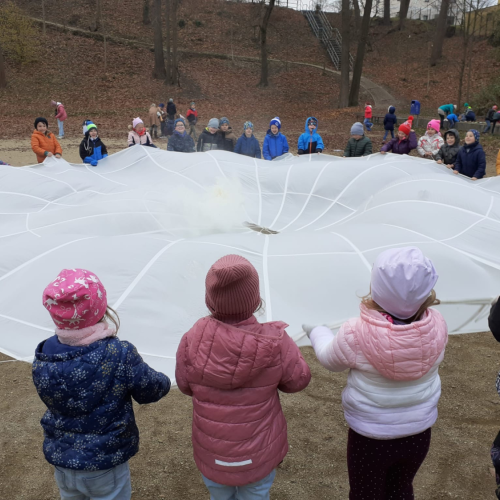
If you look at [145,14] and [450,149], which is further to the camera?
[145,14]

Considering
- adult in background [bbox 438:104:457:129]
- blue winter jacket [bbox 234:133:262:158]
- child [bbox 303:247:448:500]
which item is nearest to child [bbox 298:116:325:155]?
blue winter jacket [bbox 234:133:262:158]

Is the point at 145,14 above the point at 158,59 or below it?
above

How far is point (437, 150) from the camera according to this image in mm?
7223

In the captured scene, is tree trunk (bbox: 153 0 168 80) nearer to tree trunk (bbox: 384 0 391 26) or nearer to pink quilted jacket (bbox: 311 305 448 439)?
tree trunk (bbox: 384 0 391 26)

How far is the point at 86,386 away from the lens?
1.76m

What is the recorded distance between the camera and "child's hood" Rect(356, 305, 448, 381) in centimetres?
175

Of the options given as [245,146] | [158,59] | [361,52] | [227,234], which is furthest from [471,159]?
[158,59]

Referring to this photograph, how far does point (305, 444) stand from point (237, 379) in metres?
1.81

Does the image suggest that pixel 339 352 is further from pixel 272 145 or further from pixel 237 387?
pixel 272 145

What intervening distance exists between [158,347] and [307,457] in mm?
1203

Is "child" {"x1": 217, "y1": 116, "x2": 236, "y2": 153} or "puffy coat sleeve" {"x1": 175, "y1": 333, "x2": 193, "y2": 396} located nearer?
"puffy coat sleeve" {"x1": 175, "y1": 333, "x2": 193, "y2": 396}

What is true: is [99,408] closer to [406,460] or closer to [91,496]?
[91,496]

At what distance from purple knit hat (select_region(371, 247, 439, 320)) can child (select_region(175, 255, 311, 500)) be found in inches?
15.1

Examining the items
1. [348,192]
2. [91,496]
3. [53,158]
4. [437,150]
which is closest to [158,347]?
[91,496]
